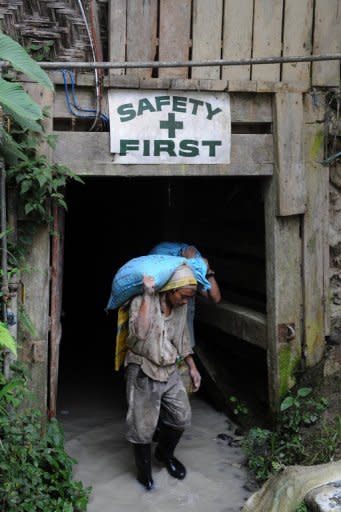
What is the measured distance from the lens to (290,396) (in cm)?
630

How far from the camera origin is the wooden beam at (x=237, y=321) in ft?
21.5

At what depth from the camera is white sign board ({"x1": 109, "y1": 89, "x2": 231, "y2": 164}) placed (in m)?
5.57

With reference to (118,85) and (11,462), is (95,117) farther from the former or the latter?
(11,462)

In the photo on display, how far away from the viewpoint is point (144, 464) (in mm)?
5891

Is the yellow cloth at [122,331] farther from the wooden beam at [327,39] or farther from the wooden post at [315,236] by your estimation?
the wooden beam at [327,39]

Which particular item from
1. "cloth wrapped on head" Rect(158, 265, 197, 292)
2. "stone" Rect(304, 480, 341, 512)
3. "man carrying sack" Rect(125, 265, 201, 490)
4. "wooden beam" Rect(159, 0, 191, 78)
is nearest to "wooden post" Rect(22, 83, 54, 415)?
"man carrying sack" Rect(125, 265, 201, 490)

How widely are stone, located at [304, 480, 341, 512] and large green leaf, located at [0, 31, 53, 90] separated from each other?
10.4ft

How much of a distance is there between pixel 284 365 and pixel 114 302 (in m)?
1.60

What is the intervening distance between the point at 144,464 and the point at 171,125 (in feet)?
8.74

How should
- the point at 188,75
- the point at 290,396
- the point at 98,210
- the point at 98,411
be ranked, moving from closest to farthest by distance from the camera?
the point at 188,75 < the point at 290,396 < the point at 98,411 < the point at 98,210

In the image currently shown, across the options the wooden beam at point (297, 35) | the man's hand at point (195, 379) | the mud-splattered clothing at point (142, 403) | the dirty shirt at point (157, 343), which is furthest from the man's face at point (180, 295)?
the wooden beam at point (297, 35)

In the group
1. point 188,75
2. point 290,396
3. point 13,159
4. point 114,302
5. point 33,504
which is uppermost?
point 188,75

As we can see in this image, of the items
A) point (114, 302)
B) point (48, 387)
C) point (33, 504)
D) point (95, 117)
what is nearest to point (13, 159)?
point (95, 117)

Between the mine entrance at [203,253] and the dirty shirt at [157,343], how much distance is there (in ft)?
4.39
